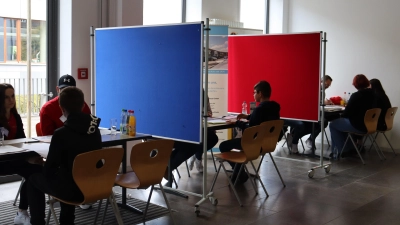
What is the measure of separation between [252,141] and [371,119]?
2913 mm

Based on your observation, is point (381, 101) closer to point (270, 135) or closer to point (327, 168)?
point (327, 168)

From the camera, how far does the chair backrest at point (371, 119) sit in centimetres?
714

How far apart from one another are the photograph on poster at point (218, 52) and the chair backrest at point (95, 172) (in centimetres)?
377

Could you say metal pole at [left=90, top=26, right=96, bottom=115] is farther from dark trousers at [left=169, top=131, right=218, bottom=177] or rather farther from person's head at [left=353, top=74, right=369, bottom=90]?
person's head at [left=353, top=74, right=369, bottom=90]

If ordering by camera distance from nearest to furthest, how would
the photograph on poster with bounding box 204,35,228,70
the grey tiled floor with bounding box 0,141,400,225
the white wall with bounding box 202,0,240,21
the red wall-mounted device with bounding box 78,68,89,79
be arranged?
the grey tiled floor with bounding box 0,141,400,225
the red wall-mounted device with bounding box 78,68,89,79
the photograph on poster with bounding box 204,35,228,70
the white wall with bounding box 202,0,240,21

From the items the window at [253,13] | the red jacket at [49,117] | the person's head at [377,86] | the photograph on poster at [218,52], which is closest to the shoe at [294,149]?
the person's head at [377,86]

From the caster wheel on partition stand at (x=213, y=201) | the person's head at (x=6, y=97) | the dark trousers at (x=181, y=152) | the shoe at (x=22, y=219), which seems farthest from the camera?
the dark trousers at (x=181, y=152)

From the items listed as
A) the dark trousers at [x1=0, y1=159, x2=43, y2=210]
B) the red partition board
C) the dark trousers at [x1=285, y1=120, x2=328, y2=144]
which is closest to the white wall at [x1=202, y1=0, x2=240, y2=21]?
the red partition board

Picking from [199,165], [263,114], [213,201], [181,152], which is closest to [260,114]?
[263,114]

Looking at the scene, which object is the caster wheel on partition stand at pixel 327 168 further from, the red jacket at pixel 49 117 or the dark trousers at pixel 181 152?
the red jacket at pixel 49 117

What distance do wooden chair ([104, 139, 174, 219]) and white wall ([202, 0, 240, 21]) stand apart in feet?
14.8

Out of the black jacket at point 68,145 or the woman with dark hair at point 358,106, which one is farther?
the woman with dark hair at point 358,106

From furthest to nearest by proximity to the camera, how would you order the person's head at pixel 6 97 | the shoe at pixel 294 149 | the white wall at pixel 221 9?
the white wall at pixel 221 9, the shoe at pixel 294 149, the person's head at pixel 6 97

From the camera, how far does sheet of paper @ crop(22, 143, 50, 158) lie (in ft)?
12.2
